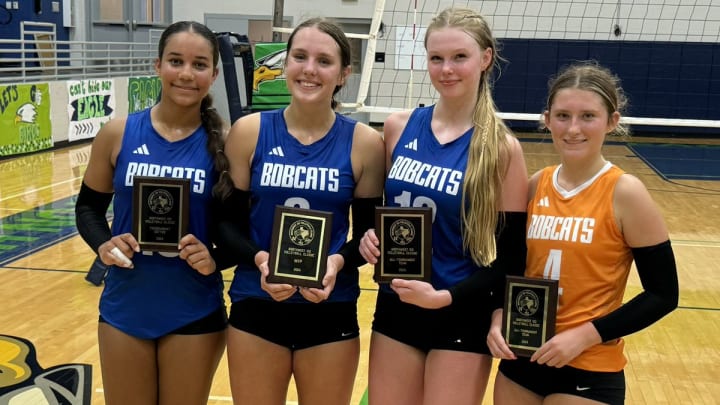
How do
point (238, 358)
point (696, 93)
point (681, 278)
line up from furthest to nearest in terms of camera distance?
point (696, 93) < point (681, 278) < point (238, 358)

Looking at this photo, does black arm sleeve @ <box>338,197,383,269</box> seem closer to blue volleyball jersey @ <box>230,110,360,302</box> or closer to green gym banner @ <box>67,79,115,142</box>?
blue volleyball jersey @ <box>230,110,360,302</box>

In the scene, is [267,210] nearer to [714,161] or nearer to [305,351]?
[305,351]

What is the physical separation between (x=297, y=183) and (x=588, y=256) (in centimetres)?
90

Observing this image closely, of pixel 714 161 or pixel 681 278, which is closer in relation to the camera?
pixel 681 278

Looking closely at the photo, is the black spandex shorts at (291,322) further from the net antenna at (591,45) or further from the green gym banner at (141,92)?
the net antenna at (591,45)

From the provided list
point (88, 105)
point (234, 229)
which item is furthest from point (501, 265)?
point (88, 105)

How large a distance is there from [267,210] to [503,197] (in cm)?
74

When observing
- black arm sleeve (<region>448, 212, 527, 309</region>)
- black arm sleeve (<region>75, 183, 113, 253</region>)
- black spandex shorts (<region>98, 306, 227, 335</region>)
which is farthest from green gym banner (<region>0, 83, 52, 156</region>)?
black arm sleeve (<region>448, 212, 527, 309</region>)

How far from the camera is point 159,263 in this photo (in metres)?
2.54

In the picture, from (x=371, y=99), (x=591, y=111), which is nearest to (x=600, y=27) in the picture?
(x=371, y=99)

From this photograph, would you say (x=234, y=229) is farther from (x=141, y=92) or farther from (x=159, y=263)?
(x=141, y=92)

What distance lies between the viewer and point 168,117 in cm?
257

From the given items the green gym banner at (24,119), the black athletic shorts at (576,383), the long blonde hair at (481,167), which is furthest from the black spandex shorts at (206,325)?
the green gym banner at (24,119)

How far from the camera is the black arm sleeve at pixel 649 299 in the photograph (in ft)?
7.17
